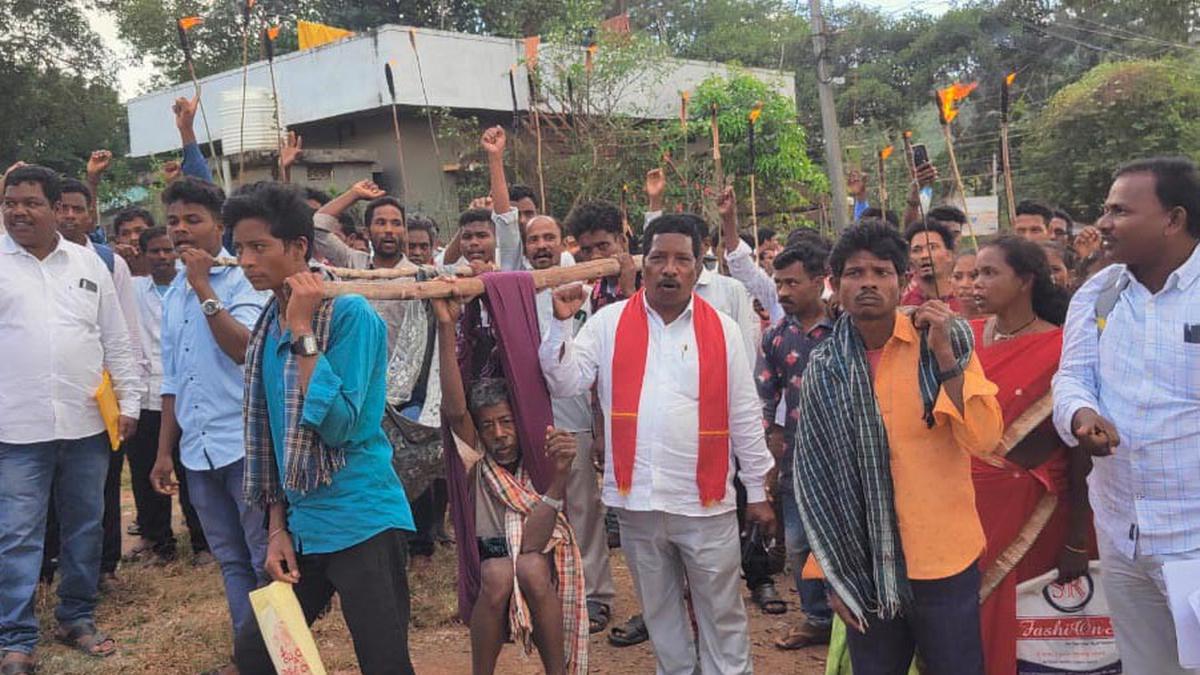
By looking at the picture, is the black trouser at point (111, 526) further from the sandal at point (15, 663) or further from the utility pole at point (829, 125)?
the utility pole at point (829, 125)

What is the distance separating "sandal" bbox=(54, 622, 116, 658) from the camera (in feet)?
15.8

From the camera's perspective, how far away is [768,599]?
5.28 meters

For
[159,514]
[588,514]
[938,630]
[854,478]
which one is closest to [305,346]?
[854,478]

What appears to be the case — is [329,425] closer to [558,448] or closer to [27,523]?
[558,448]

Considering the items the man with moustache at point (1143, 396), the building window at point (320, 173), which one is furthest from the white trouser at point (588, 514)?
the building window at point (320, 173)

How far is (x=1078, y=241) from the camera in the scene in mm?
6367

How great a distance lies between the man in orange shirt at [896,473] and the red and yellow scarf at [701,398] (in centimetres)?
61

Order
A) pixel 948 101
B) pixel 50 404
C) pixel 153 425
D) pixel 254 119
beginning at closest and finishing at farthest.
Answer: pixel 50 404
pixel 948 101
pixel 153 425
pixel 254 119

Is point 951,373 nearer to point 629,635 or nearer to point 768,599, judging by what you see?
point 629,635

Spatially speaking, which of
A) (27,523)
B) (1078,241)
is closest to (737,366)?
(27,523)

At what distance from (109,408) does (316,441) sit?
7.25ft

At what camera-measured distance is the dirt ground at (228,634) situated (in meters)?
4.67

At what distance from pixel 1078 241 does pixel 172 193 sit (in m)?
5.31

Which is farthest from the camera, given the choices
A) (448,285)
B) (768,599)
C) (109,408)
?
(768,599)
